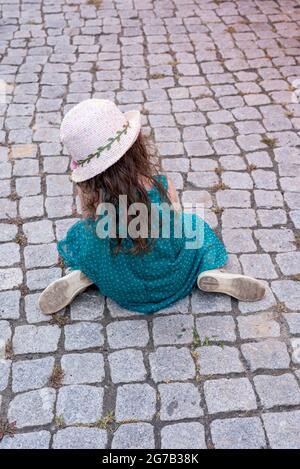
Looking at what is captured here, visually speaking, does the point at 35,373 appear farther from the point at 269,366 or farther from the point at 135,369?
the point at 269,366

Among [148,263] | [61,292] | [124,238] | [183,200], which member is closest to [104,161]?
[124,238]

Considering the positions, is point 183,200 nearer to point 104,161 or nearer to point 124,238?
point 124,238

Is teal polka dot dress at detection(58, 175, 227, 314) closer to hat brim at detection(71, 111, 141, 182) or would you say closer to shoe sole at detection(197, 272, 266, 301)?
shoe sole at detection(197, 272, 266, 301)

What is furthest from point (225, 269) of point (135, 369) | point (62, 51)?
point (62, 51)

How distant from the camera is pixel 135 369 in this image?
278 centimetres

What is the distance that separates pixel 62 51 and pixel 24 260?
10.3 ft

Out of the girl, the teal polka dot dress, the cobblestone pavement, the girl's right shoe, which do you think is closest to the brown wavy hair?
the girl

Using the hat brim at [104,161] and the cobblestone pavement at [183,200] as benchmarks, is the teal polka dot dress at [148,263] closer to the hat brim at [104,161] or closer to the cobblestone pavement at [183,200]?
the cobblestone pavement at [183,200]

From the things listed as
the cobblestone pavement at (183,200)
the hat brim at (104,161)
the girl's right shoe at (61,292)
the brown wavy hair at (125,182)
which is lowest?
the cobblestone pavement at (183,200)

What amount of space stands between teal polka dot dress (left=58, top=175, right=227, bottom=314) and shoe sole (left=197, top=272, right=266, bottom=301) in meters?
0.07

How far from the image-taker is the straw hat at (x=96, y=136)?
245 centimetres

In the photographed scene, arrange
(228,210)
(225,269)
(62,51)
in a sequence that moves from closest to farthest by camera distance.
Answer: (225,269) < (228,210) < (62,51)

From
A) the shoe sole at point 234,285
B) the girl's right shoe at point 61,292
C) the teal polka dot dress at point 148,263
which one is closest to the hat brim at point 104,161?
the teal polka dot dress at point 148,263

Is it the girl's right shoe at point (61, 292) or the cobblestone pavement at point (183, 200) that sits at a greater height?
the girl's right shoe at point (61, 292)
